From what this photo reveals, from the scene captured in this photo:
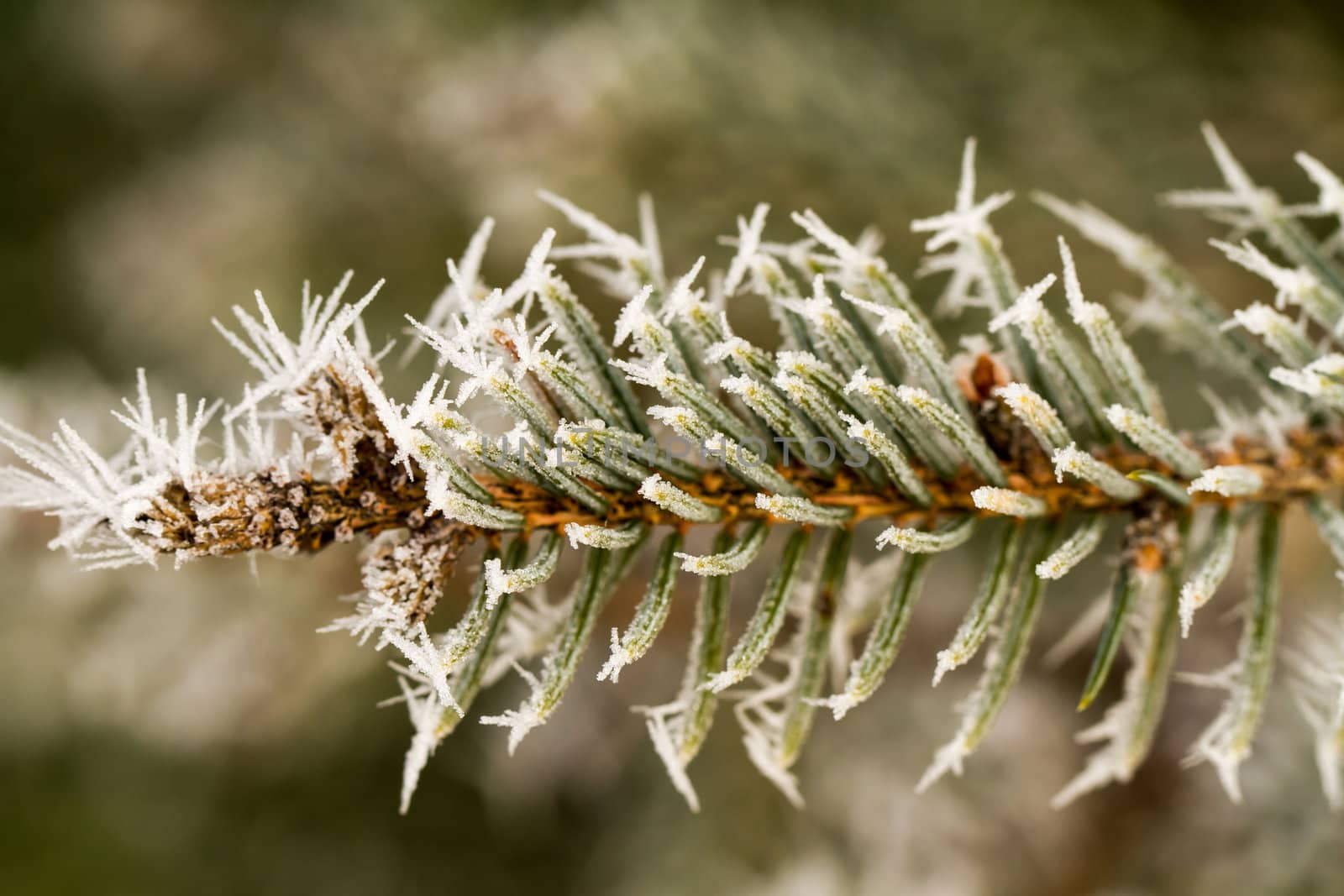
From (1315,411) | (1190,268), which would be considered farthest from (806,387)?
(1190,268)

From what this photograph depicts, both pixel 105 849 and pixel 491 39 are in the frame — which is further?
pixel 105 849

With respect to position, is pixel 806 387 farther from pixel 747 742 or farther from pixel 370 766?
pixel 370 766

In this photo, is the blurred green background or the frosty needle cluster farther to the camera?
the blurred green background

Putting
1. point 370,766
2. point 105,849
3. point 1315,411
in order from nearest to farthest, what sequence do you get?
point 1315,411, point 370,766, point 105,849

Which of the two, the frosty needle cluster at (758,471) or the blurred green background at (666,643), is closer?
the frosty needle cluster at (758,471)

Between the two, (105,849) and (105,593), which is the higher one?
(105,593)
